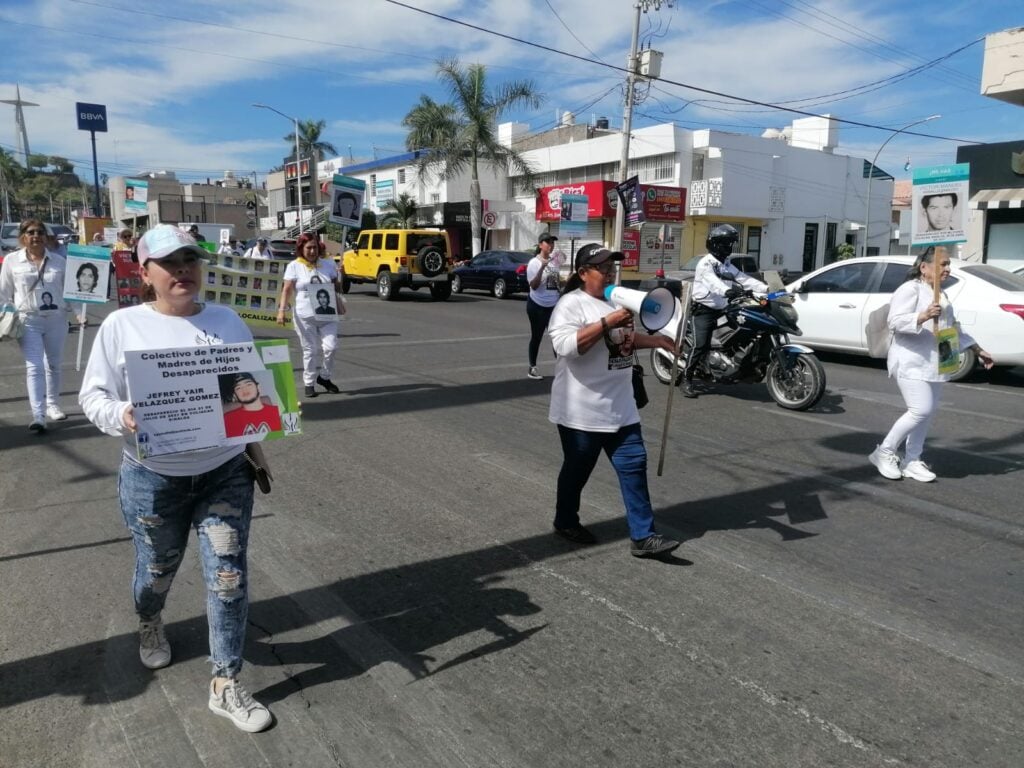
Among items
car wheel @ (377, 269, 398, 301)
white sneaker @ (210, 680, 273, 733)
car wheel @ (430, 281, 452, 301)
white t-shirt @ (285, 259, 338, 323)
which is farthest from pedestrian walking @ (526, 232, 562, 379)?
car wheel @ (377, 269, 398, 301)

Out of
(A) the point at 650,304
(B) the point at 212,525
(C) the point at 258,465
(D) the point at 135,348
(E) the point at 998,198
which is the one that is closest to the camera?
(D) the point at 135,348

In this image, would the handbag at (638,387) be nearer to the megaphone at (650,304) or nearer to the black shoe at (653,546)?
the megaphone at (650,304)

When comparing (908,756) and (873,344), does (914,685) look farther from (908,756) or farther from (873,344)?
(873,344)

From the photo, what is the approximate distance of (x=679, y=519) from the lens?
16.9ft

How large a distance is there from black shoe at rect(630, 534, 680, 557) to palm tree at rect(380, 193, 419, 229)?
144ft

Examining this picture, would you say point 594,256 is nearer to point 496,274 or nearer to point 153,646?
point 153,646

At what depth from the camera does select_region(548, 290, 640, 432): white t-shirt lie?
171 inches

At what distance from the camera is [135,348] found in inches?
107

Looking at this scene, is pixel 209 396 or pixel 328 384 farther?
pixel 328 384

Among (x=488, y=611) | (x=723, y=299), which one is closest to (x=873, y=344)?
(x=723, y=299)

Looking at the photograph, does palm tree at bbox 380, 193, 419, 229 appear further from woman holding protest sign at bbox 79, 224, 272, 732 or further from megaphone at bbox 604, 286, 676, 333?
woman holding protest sign at bbox 79, 224, 272, 732

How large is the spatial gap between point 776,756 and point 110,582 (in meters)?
3.30

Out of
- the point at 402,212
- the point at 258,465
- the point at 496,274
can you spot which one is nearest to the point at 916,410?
the point at 258,465

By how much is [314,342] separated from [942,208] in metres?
6.64
